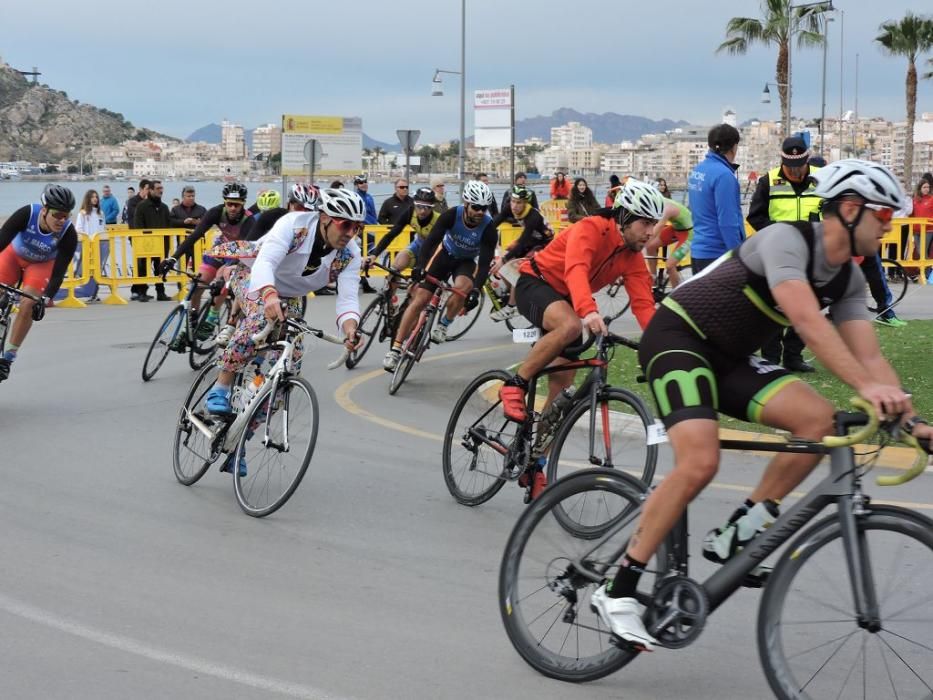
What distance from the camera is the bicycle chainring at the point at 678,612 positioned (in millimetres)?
4582

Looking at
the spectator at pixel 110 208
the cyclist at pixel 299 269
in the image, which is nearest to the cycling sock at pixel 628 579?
the cyclist at pixel 299 269

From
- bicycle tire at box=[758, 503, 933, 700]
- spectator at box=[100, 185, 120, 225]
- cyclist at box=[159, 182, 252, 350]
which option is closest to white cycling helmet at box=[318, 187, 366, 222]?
bicycle tire at box=[758, 503, 933, 700]

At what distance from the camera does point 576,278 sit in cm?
716

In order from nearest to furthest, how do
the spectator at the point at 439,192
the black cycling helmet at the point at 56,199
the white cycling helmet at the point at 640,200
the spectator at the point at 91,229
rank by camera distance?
the white cycling helmet at the point at 640,200, the black cycling helmet at the point at 56,199, the spectator at the point at 91,229, the spectator at the point at 439,192

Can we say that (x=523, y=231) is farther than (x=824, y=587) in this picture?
Yes

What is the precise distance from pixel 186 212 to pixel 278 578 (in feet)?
58.7

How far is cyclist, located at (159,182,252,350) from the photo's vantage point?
1320 cm

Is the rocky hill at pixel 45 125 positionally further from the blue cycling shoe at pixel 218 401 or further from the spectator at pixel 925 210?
the blue cycling shoe at pixel 218 401

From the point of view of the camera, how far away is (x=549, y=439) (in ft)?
23.8

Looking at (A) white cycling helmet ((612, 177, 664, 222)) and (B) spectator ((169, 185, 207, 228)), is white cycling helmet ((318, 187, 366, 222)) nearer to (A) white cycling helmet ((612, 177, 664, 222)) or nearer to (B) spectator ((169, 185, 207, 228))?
(A) white cycling helmet ((612, 177, 664, 222))

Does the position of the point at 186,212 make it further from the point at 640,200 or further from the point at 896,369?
the point at 640,200

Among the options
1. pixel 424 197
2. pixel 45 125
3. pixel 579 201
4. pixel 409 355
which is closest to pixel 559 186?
pixel 579 201

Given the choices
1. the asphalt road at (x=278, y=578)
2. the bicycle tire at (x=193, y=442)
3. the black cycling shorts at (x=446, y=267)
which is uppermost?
the black cycling shorts at (x=446, y=267)

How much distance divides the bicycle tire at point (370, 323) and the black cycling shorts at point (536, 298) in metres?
6.55
